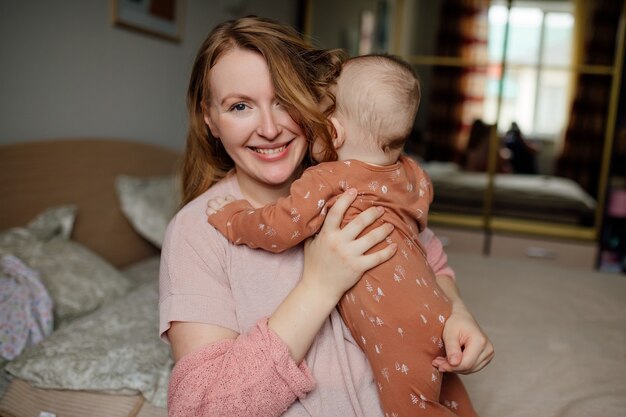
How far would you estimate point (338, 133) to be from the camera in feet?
3.49

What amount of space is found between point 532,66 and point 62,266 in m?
3.46

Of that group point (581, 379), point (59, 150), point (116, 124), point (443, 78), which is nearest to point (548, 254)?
point (443, 78)

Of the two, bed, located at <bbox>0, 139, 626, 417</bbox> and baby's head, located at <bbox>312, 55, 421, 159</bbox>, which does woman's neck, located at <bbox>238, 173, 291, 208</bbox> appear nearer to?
baby's head, located at <bbox>312, 55, 421, 159</bbox>

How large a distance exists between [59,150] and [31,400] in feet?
3.50

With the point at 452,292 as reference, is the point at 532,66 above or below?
above

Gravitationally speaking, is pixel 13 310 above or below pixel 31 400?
above

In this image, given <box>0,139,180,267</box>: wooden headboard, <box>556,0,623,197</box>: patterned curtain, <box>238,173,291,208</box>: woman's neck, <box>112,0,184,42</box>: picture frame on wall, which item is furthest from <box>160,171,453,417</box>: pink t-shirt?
<box>556,0,623,197</box>: patterned curtain

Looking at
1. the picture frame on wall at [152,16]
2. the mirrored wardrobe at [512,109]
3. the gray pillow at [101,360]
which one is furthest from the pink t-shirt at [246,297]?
the mirrored wardrobe at [512,109]

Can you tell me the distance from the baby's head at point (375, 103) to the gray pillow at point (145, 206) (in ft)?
4.42

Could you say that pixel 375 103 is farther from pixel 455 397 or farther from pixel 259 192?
pixel 455 397

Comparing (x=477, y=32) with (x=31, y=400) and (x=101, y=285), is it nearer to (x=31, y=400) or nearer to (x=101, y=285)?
(x=101, y=285)

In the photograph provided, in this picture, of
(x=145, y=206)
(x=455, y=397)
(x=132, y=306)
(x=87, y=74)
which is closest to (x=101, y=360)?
(x=132, y=306)

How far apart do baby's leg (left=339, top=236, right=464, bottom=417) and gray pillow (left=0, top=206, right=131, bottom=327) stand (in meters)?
1.08

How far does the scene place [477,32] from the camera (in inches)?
157
